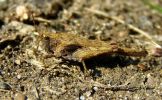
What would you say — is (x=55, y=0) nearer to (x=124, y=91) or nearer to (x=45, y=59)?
(x=45, y=59)

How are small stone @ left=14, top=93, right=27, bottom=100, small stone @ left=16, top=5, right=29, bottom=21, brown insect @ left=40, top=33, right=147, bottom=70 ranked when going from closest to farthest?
1. small stone @ left=14, top=93, right=27, bottom=100
2. brown insect @ left=40, top=33, right=147, bottom=70
3. small stone @ left=16, top=5, right=29, bottom=21

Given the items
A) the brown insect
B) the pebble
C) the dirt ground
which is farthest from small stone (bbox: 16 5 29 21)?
the pebble

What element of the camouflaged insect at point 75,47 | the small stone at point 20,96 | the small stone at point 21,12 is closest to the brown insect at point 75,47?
the camouflaged insect at point 75,47

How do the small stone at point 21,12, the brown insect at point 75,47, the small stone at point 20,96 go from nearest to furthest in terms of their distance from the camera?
the small stone at point 20,96 → the brown insect at point 75,47 → the small stone at point 21,12

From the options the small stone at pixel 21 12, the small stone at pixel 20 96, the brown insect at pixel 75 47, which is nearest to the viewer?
the small stone at pixel 20 96

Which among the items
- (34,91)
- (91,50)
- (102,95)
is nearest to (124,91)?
(102,95)

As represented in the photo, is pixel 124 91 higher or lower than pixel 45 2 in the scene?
lower

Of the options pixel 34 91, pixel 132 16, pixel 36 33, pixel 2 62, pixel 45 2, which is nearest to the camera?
pixel 34 91

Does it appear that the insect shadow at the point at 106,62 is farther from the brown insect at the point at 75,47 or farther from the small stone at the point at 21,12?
the small stone at the point at 21,12

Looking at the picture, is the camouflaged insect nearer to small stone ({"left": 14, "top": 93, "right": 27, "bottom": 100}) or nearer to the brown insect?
the brown insect
